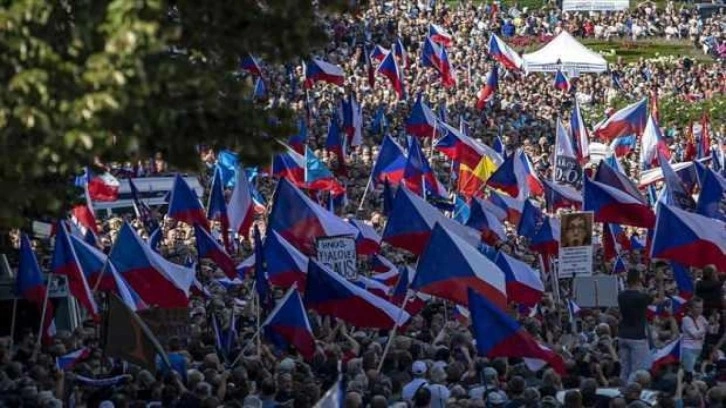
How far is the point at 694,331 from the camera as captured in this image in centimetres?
1784

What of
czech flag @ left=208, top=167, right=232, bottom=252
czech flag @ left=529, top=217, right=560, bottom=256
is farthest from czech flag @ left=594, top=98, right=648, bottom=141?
czech flag @ left=529, top=217, right=560, bottom=256

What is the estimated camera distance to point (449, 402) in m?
14.1

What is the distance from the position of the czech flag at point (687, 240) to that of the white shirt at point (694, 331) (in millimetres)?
2598

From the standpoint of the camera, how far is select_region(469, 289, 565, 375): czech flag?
15711 millimetres

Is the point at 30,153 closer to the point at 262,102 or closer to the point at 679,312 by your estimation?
the point at 262,102

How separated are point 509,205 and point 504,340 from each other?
563 inches

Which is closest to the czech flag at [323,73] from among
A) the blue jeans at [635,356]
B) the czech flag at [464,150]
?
the czech flag at [464,150]

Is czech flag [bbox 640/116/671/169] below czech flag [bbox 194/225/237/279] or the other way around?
below

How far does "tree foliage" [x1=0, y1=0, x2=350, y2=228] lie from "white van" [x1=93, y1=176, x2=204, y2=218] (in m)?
21.4

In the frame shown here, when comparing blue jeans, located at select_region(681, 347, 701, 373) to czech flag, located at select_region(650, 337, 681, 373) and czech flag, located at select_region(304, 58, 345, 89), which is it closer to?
czech flag, located at select_region(650, 337, 681, 373)

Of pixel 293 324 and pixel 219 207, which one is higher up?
pixel 293 324

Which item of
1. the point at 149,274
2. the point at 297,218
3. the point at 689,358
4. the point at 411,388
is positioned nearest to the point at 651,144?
the point at 297,218

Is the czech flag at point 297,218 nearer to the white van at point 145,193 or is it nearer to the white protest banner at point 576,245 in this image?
the white protest banner at point 576,245

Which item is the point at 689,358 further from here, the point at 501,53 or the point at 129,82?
the point at 501,53
